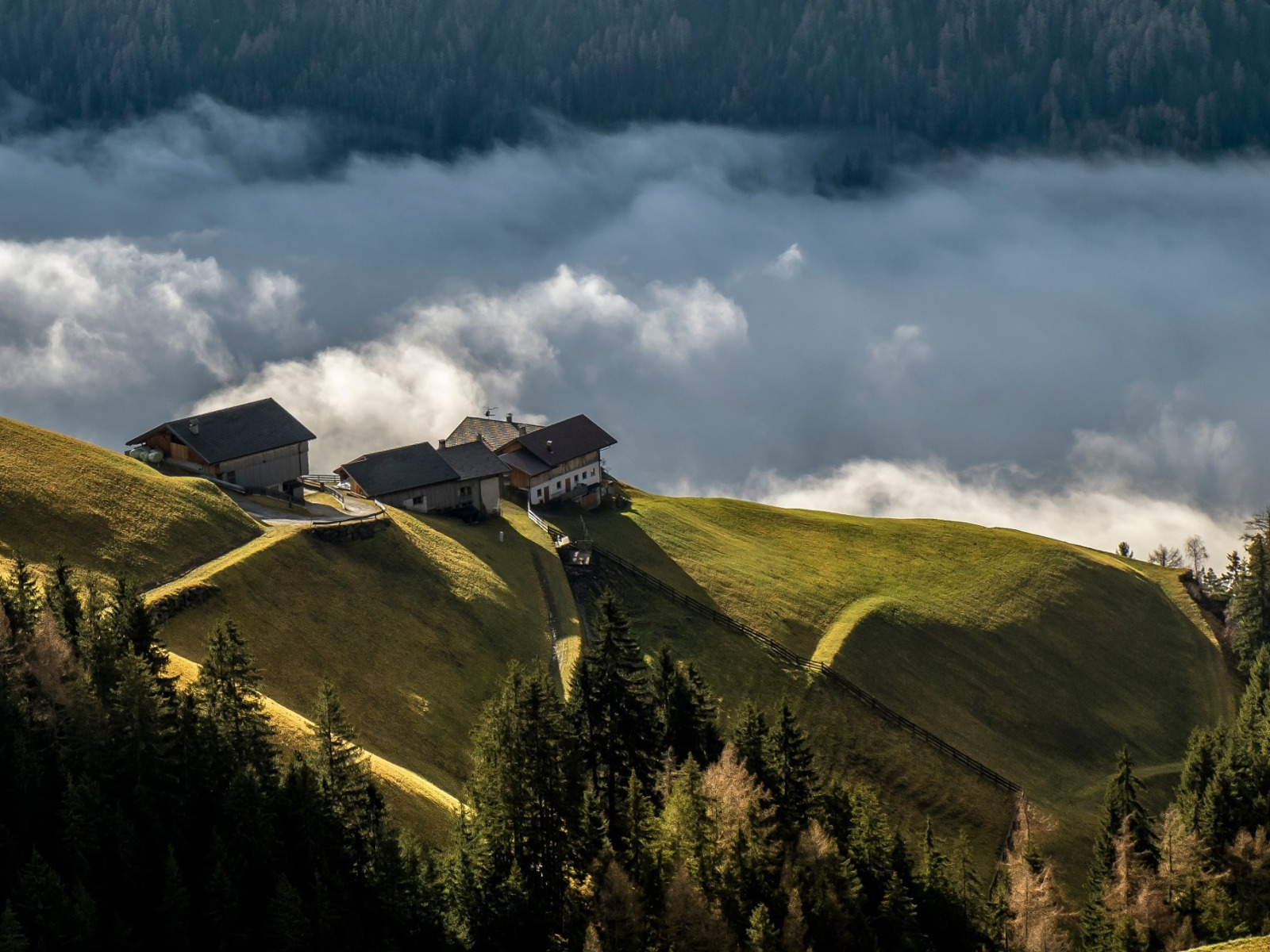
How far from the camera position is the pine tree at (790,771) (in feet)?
186

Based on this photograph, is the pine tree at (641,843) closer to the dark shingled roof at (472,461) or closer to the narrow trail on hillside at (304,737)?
the narrow trail on hillside at (304,737)

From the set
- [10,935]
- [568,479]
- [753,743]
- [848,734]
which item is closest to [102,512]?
[753,743]

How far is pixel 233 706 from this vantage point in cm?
A: 4888

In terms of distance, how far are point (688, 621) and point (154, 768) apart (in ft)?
190

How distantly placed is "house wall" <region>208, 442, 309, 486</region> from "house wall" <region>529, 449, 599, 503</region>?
23.6 m

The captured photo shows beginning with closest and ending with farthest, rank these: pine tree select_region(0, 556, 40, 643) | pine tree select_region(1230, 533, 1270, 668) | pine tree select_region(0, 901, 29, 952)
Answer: pine tree select_region(0, 901, 29, 952), pine tree select_region(0, 556, 40, 643), pine tree select_region(1230, 533, 1270, 668)

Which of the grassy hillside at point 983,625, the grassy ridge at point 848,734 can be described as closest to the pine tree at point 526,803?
the grassy ridge at point 848,734

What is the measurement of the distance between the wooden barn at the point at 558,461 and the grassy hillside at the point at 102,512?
34.7m

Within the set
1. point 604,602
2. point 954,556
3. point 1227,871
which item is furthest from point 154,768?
point 954,556

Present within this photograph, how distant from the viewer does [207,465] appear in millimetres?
95250

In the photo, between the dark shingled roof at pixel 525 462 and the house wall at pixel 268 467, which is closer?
the house wall at pixel 268 467

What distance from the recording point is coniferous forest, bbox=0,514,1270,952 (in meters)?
42.1

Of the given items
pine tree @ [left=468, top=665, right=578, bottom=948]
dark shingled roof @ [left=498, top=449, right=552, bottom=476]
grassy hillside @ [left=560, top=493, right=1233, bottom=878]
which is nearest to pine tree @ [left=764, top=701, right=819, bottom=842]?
pine tree @ [left=468, top=665, right=578, bottom=948]

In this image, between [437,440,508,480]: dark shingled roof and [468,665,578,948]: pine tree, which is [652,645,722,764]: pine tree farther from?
[437,440,508,480]: dark shingled roof
